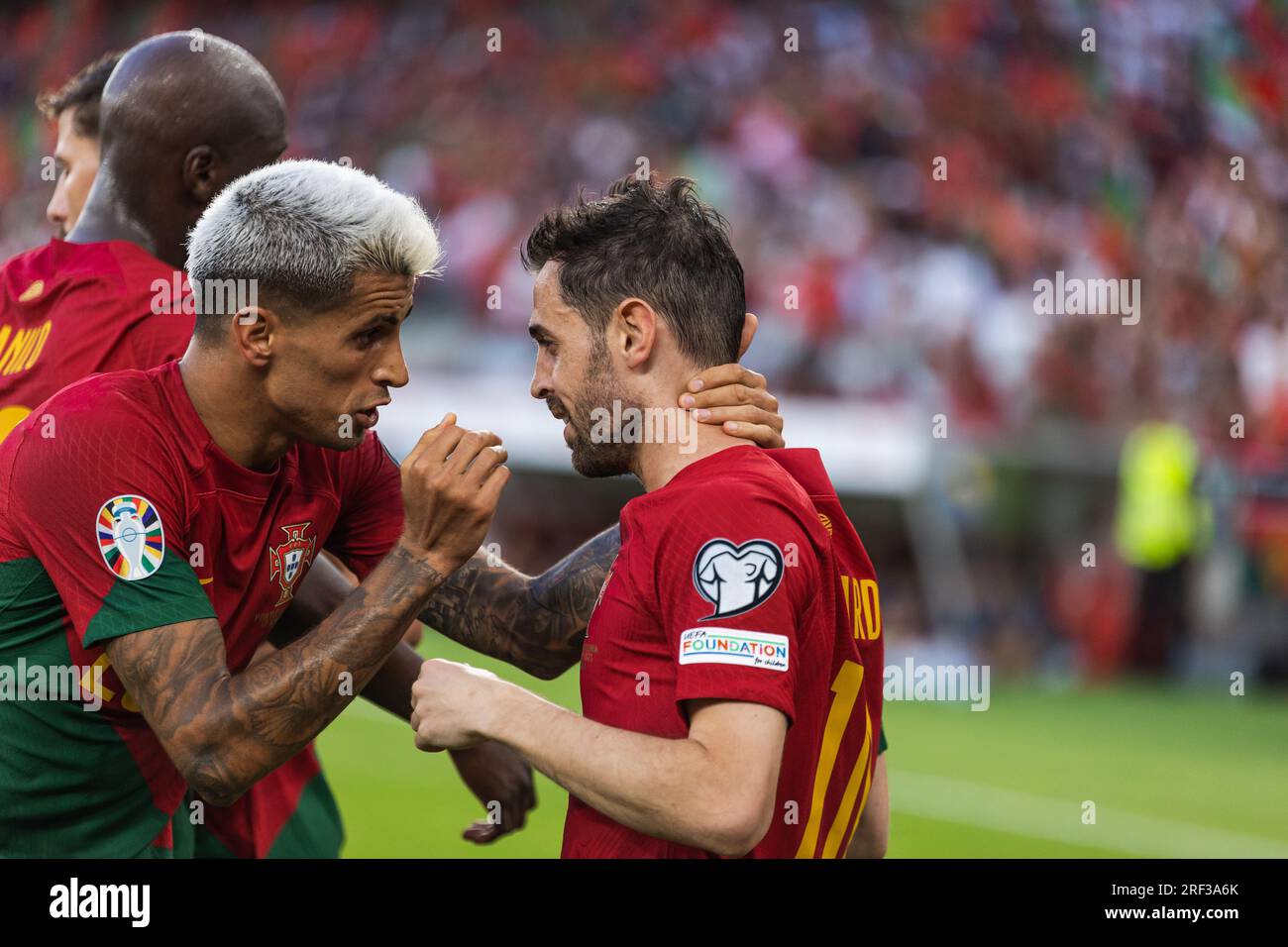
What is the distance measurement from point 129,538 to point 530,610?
3.56ft

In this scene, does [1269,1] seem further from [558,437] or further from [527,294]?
[558,437]

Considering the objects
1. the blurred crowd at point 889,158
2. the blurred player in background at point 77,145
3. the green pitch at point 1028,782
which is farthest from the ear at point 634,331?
the blurred crowd at point 889,158

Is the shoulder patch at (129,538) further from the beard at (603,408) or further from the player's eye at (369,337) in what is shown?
the beard at (603,408)

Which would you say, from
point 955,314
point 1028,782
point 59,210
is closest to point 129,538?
point 59,210

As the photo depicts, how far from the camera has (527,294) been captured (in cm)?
1653

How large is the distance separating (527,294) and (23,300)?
41.3ft

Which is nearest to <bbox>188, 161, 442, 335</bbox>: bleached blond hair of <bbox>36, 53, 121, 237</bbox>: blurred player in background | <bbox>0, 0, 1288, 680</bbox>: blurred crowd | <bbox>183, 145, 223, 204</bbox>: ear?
<bbox>183, 145, 223, 204</bbox>: ear

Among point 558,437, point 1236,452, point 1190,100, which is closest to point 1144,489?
point 1236,452

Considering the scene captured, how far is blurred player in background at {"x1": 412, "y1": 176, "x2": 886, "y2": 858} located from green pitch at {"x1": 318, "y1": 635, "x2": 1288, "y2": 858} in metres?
4.64

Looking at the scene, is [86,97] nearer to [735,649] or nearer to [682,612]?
→ [682,612]

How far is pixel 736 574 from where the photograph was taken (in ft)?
8.64

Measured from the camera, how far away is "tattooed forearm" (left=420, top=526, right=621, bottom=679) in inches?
149

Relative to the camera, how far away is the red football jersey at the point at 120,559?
3.02 m

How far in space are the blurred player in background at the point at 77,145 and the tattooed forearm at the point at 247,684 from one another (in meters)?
1.93
